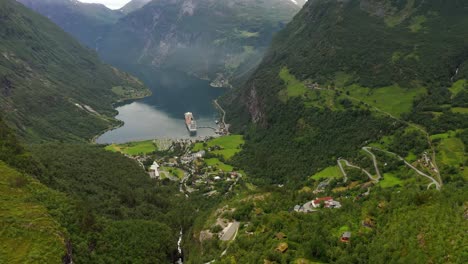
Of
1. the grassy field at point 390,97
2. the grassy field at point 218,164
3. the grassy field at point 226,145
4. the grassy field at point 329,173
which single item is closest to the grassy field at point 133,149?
the grassy field at point 226,145

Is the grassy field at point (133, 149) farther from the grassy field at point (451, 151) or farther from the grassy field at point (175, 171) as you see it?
the grassy field at point (451, 151)

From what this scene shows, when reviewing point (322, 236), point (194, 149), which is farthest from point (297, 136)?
point (322, 236)

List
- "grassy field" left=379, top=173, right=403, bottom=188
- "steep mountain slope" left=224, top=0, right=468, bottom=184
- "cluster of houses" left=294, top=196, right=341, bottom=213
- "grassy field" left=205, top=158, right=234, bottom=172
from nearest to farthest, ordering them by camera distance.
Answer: "cluster of houses" left=294, top=196, right=341, bottom=213, "grassy field" left=379, top=173, right=403, bottom=188, "steep mountain slope" left=224, top=0, right=468, bottom=184, "grassy field" left=205, top=158, right=234, bottom=172

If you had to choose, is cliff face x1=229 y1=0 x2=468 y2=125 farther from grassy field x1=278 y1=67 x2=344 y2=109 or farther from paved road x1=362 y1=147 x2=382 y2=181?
paved road x1=362 y1=147 x2=382 y2=181

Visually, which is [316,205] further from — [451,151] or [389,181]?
[451,151]

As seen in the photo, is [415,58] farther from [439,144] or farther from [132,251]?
[132,251]

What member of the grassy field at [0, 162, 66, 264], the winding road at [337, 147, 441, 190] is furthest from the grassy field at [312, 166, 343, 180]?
the grassy field at [0, 162, 66, 264]

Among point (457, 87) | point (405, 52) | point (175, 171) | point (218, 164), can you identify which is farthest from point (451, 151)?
point (175, 171)
